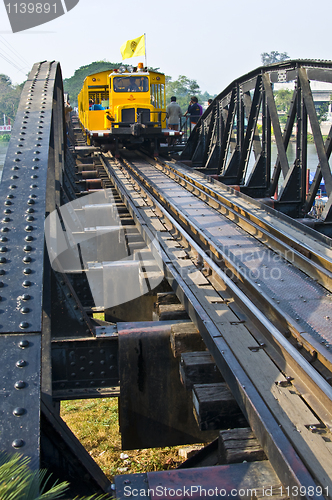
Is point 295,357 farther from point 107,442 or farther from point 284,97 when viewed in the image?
point 284,97

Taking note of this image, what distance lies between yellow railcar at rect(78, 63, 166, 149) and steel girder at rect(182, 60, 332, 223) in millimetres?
2570

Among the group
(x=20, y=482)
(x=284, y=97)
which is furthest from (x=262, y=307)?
(x=284, y=97)

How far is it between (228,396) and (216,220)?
481 cm

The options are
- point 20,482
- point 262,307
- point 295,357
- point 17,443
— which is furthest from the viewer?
point 262,307

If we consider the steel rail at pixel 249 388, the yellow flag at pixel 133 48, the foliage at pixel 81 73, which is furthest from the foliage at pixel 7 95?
the steel rail at pixel 249 388

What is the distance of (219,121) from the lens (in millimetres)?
12984

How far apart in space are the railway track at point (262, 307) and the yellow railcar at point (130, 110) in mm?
8298

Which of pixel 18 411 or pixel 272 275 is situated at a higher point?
pixel 18 411

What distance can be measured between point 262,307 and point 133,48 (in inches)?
820

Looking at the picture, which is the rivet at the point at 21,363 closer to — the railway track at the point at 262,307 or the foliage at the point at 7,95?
the railway track at the point at 262,307

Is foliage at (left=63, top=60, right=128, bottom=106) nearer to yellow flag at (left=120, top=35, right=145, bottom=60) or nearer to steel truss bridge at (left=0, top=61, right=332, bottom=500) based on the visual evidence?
yellow flag at (left=120, top=35, right=145, bottom=60)

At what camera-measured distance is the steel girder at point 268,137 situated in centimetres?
773

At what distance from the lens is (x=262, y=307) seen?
4199mm

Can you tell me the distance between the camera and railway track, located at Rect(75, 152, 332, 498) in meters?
2.51
